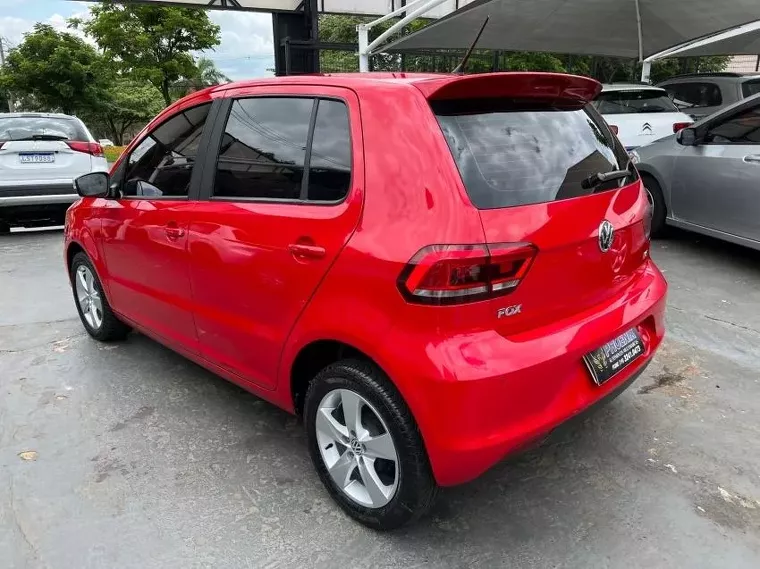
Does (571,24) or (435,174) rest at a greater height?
(571,24)

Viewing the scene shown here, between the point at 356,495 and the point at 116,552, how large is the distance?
93 centimetres

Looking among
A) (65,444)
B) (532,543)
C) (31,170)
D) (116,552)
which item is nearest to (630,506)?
(532,543)

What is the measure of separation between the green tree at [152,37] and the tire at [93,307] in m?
22.0

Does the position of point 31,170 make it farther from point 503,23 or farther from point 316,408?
point 503,23

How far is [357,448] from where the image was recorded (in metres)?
2.41

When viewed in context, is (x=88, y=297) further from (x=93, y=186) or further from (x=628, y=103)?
(x=628, y=103)

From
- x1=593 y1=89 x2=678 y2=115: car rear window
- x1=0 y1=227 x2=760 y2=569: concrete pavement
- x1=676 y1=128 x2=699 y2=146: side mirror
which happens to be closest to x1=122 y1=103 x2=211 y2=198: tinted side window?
x1=0 y1=227 x2=760 y2=569: concrete pavement

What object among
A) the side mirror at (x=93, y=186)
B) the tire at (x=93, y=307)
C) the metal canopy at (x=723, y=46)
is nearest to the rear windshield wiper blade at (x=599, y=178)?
the side mirror at (x=93, y=186)

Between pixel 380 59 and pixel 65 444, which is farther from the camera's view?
pixel 380 59

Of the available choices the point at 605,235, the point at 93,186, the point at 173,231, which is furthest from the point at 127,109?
the point at 605,235

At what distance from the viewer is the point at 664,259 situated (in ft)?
19.4

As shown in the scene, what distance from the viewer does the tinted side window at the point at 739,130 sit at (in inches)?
206

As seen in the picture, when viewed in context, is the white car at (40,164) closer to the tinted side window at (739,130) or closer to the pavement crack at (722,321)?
the pavement crack at (722,321)

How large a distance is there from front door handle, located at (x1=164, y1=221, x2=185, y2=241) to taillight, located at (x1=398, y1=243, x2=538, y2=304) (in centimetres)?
147
